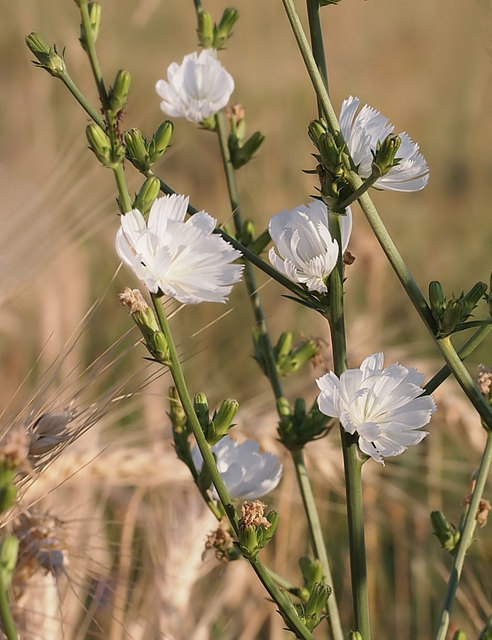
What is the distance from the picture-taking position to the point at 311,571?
69cm

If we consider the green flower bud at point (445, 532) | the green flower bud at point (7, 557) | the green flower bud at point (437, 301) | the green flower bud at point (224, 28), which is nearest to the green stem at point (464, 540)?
the green flower bud at point (445, 532)

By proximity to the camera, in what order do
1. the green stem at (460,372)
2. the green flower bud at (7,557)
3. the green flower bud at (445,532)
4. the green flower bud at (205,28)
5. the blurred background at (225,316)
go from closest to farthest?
1. the green flower bud at (7,557)
2. the green stem at (460,372)
3. the green flower bud at (445,532)
4. the green flower bud at (205,28)
5. the blurred background at (225,316)

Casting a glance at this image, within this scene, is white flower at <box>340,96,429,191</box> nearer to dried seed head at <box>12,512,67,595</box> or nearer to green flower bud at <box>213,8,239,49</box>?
green flower bud at <box>213,8,239,49</box>

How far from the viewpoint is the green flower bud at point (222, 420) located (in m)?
0.59

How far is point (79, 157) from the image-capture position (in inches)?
49.2

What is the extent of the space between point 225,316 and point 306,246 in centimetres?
125

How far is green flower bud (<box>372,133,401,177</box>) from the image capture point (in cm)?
54

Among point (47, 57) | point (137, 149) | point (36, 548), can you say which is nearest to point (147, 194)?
point (137, 149)

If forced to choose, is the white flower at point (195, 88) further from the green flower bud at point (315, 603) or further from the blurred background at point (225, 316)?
the green flower bud at point (315, 603)

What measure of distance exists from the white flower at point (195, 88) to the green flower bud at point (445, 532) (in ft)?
1.21

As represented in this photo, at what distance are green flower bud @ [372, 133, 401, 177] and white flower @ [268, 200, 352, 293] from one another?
6cm

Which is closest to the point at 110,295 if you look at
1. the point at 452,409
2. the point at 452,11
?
the point at 452,409

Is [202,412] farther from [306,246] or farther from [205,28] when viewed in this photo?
[205,28]

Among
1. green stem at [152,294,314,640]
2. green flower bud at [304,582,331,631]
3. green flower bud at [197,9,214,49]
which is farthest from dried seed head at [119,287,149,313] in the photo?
green flower bud at [197,9,214,49]
